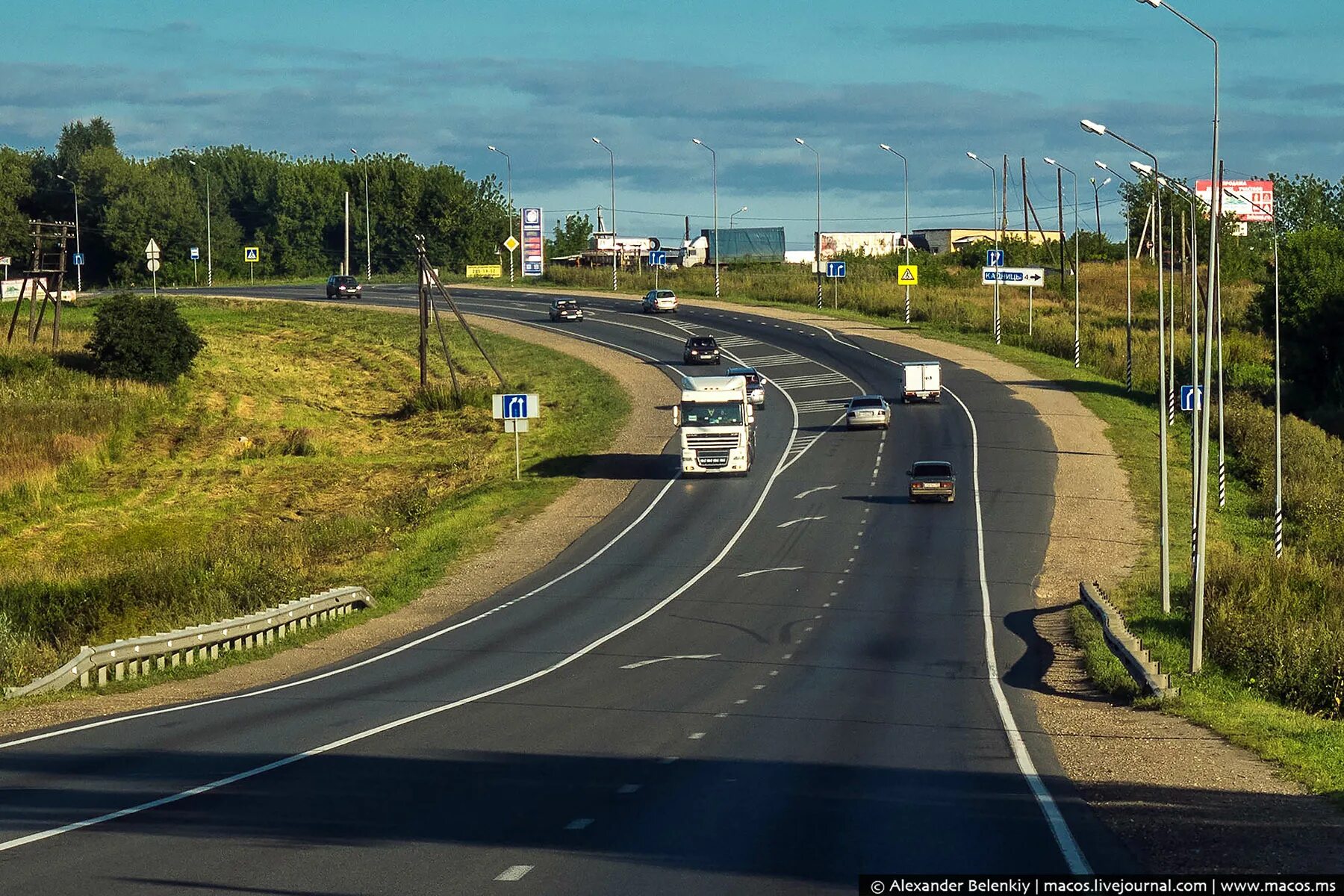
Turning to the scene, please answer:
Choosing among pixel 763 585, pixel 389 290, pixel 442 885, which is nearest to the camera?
pixel 442 885

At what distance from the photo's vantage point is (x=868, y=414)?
60844 millimetres

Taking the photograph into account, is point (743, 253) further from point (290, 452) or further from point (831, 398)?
point (290, 452)

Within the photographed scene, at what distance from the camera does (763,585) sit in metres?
36.5

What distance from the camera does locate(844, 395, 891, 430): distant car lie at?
6084 centimetres

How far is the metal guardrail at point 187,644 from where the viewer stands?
23109 mm

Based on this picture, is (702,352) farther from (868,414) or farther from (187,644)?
(187,644)

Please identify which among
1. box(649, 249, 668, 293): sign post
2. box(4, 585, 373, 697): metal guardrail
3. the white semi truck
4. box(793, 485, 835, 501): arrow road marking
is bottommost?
box(4, 585, 373, 697): metal guardrail

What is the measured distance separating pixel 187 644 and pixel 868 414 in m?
38.9

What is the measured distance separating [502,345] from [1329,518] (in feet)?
172

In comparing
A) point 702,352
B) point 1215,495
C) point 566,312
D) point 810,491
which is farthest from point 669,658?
point 566,312

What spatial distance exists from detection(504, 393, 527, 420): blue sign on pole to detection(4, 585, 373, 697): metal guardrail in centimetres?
1840

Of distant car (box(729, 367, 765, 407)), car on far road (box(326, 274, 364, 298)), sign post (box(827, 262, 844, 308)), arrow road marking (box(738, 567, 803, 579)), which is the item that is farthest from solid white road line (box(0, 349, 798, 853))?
car on far road (box(326, 274, 364, 298))

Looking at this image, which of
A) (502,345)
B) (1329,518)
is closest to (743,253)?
(502,345)

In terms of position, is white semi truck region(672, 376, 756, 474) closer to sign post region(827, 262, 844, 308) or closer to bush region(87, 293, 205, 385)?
bush region(87, 293, 205, 385)
